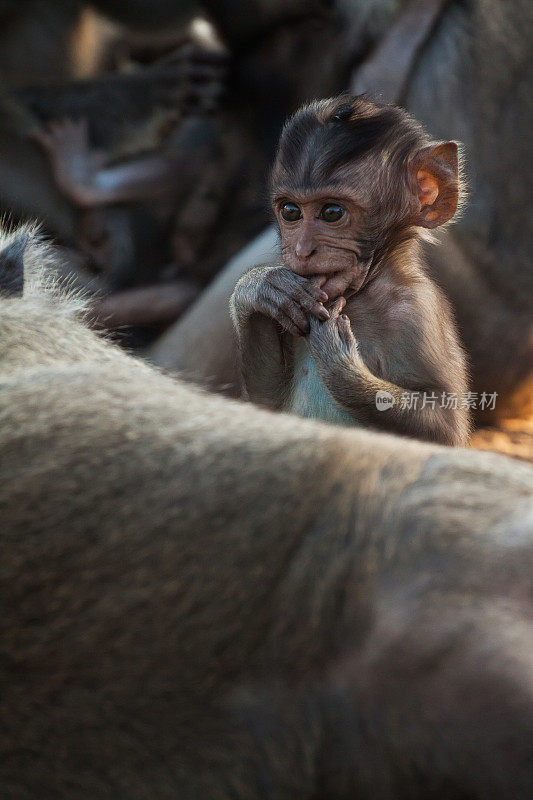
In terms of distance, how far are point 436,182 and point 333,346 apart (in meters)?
0.33

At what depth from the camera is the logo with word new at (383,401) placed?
143 centimetres

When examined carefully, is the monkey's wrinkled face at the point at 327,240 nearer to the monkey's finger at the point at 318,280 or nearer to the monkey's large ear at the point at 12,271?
the monkey's finger at the point at 318,280

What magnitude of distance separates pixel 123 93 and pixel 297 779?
3.21m

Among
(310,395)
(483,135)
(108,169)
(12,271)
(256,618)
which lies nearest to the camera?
(256,618)

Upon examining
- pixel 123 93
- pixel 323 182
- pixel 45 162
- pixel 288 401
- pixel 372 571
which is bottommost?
pixel 372 571

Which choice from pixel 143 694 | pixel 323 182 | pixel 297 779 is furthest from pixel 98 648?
pixel 323 182

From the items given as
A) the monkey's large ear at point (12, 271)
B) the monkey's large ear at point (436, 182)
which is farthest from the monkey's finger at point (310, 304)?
the monkey's large ear at point (12, 271)

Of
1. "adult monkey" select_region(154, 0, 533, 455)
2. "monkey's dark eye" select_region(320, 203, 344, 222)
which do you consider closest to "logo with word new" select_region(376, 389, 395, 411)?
"monkey's dark eye" select_region(320, 203, 344, 222)

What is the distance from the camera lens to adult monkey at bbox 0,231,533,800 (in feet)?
2.14

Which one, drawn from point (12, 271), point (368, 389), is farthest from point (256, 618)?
point (368, 389)

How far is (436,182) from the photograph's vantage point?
1548mm

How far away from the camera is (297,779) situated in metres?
0.68

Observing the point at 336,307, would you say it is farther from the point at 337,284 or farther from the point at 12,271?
the point at 12,271

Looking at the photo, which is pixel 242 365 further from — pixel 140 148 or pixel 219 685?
pixel 140 148
